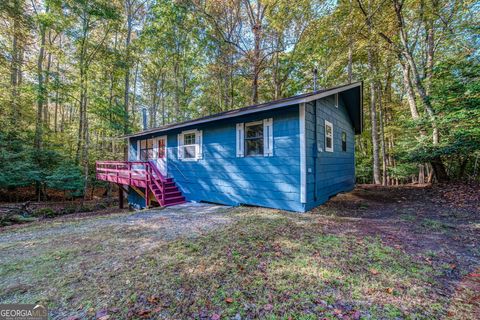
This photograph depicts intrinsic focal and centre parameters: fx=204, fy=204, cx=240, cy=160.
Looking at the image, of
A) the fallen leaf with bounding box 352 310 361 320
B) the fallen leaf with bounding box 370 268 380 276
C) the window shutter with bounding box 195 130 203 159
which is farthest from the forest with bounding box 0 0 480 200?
the fallen leaf with bounding box 352 310 361 320

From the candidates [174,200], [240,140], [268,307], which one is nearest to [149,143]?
[174,200]

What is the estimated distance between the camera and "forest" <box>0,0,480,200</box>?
8086 millimetres

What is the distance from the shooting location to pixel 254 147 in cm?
661

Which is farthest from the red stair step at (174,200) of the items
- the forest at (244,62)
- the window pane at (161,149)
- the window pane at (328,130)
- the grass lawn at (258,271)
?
the window pane at (328,130)

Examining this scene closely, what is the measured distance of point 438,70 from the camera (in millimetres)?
7855

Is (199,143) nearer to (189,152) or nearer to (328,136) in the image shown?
(189,152)

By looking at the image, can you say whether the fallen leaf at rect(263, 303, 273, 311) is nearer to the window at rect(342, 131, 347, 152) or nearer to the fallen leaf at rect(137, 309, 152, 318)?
the fallen leaf at rect(137, 309, 152, 318)

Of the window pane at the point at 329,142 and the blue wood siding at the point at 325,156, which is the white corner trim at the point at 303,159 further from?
the window pane at the point at 329,142

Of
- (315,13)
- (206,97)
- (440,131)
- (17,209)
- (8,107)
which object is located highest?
(315,13)

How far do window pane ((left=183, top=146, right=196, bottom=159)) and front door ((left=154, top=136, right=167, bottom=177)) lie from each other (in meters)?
1.38

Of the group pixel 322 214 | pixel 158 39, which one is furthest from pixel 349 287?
pixel 158 39

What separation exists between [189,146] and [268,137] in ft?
12.4

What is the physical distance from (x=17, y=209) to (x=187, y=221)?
913cm

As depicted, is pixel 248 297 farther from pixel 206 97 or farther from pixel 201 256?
pixel 206 97
